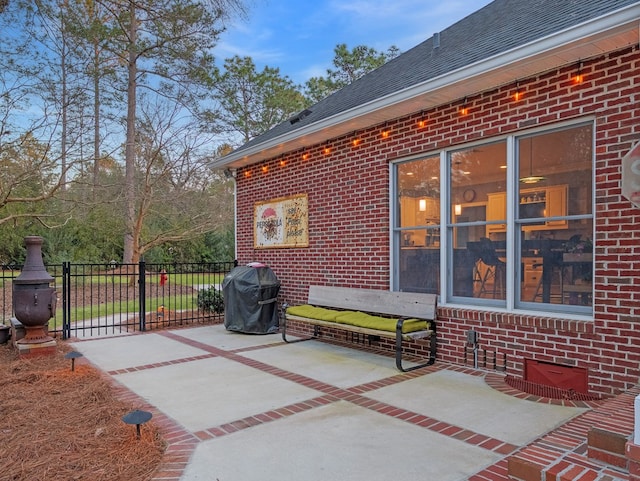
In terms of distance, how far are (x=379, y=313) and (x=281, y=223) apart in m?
2.78

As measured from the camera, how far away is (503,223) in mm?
4574

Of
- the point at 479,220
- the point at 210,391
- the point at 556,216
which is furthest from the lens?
the point at 479,220

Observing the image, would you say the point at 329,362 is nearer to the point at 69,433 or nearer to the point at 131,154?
the point at 69,433

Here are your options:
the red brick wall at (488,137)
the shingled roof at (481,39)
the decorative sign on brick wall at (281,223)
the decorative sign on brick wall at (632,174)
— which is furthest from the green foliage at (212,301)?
the decorative sign on brick wall at (632,174)

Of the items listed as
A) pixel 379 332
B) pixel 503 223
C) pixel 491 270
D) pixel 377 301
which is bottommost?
pixel 379 332

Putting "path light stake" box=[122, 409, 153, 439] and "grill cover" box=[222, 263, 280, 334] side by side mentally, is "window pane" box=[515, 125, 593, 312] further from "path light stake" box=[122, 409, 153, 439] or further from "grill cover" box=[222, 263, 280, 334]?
"grill cover" box=[222, 263, 280, 334]

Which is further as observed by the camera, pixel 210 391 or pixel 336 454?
pixel 210 391

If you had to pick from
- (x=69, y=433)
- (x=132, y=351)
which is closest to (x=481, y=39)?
(x=69, y=433)

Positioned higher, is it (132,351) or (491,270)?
(491,270)

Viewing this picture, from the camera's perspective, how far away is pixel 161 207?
1472 cm

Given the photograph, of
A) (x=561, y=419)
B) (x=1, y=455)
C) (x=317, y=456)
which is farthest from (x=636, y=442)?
(x=1, y=455)

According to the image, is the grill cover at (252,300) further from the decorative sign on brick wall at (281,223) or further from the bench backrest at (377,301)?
the bench backrest at (377,301)

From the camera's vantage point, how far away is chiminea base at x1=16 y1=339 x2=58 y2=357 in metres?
5.28

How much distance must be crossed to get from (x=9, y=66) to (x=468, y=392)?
8310 mm
